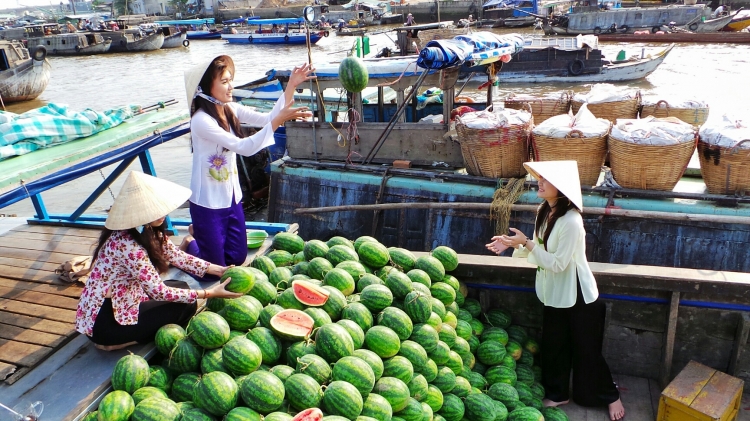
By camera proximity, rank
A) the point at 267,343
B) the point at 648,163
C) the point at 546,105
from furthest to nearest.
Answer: the point at 546,105 < the point at 648,163 < the point at 267,343

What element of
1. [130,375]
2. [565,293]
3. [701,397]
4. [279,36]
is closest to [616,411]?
[701,397]

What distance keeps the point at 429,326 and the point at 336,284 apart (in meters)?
0.69

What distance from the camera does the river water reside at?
1594 centimetres

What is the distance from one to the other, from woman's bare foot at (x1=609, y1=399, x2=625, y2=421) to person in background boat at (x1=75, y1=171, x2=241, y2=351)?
2713 mm

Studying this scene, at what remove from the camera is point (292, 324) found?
3248 mm

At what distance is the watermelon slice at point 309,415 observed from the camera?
262 centimetres

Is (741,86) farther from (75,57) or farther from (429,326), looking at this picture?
(75,57)

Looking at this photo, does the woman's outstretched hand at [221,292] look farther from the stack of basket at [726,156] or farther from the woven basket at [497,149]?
the stack of basket at [726,156]

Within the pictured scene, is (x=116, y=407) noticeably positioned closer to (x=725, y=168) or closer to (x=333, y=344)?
(x=333, y=344)

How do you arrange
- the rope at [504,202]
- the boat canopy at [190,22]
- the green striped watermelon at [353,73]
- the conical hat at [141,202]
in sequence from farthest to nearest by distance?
the boat canopy at [190,22]
the green striped watermelon at [353,73]
the rope at [504,202]
the conical hat at [141,202]

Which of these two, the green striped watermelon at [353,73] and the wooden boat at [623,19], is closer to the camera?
the green striped watermelon at [353,73]

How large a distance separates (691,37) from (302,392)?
111 ft

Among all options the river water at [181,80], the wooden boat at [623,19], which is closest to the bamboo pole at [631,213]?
the river water at [181,80]

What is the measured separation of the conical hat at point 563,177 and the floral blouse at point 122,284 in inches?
90.3
